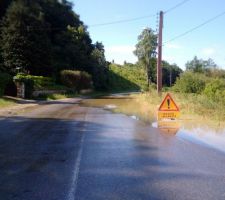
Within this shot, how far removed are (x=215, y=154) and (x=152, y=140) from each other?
2.82 metres

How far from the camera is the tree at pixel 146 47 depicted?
357 feet

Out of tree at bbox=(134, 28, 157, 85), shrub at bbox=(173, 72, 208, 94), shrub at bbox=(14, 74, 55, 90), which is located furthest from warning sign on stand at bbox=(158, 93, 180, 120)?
tree at bbox=(134, 28, 157, 85)

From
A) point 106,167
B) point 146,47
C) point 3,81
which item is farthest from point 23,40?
point 146,47

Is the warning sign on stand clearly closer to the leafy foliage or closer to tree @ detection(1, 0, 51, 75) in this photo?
tree @ detection(1, 0, 51, 75)

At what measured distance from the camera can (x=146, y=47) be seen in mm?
109188

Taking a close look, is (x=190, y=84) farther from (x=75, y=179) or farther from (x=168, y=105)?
(x=75, y=179)

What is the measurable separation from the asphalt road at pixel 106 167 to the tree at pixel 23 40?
4424 cm

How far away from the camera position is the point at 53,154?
10344mm

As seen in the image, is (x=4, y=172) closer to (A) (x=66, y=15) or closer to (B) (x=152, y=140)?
(B) (x=152, y=140)

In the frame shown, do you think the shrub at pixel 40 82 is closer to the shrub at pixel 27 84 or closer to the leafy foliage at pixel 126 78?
the shrub at pixel 27 84

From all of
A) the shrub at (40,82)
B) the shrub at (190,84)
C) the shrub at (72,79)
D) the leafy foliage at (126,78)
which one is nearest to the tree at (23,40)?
the shrub at (40,82)

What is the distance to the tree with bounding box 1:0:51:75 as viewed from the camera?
57.1 m

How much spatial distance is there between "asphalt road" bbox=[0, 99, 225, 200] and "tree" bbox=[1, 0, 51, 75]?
44.2 metres

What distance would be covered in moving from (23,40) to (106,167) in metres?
50.6
